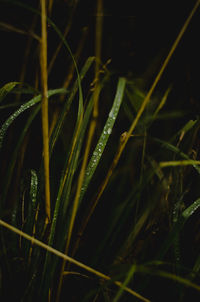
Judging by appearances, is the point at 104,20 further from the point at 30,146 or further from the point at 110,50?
the point at 30,146

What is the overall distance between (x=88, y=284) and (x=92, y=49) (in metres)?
0.66

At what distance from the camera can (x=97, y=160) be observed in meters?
0.58

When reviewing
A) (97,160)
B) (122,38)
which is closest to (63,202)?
(97,160)

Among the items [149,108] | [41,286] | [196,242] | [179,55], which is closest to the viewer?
[41,286]

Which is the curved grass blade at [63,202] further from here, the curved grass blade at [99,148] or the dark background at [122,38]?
the dark background at [122,38]

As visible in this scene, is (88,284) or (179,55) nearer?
(88,284)

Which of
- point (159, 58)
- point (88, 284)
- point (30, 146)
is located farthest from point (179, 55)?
point (88, 284)

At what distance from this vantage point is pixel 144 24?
93 centimetres

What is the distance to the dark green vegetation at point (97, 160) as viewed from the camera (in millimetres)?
539

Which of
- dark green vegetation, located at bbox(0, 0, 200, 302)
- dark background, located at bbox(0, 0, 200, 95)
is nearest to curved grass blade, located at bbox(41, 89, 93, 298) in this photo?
dark green vegetation, located at bbox(0, 0, 200, 302)

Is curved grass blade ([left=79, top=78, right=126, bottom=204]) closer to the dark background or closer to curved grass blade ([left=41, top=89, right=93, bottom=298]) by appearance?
curved grass blade ([left=41, top=89, right=93, bottom=298])

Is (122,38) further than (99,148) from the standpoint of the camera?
Yes

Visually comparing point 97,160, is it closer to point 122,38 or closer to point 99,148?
point 99,148

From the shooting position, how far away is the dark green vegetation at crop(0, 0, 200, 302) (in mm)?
539
